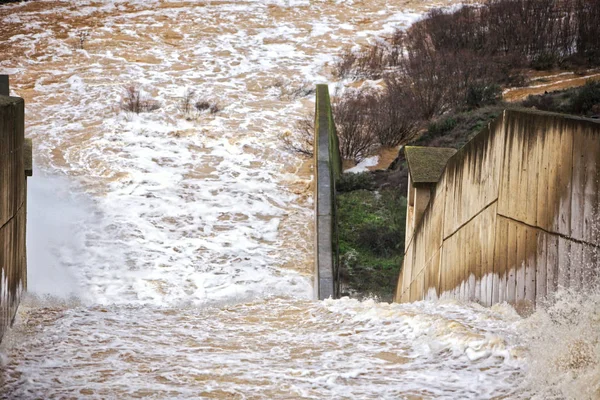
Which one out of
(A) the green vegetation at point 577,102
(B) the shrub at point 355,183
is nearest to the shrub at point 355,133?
(B) the shrub at point 355,183

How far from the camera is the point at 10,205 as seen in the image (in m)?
6.38

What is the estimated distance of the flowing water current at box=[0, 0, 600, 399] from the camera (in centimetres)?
472

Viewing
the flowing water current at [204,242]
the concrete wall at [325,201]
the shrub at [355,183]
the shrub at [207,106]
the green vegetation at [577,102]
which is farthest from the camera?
the shrub at [207,106]

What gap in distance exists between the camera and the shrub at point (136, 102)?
78.6 feet

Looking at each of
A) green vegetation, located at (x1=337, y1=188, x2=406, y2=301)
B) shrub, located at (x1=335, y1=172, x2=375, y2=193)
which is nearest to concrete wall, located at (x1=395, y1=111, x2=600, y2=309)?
green vegetation, located at (x1=337, y1=188, x2=406, y2=301)

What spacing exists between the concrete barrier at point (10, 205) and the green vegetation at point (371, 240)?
22.8 ft

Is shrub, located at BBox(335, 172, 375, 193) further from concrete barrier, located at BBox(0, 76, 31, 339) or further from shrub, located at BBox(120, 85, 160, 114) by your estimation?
concrete barrier, located at BBox(0, 76, 31, 339)

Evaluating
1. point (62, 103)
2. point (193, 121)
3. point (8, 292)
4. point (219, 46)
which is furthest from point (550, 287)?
point (219, 46)

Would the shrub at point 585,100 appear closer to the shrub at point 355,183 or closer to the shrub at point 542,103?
the shrub at point 542,103

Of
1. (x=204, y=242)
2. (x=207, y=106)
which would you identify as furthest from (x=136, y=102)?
(x=204, y=242)

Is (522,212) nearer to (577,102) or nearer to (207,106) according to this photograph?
(577,102)

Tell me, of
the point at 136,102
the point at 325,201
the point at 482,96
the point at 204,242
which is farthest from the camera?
the point at 136,102

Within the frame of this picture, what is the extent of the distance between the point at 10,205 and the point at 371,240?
9.29 metres

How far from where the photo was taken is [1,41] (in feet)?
99.4
